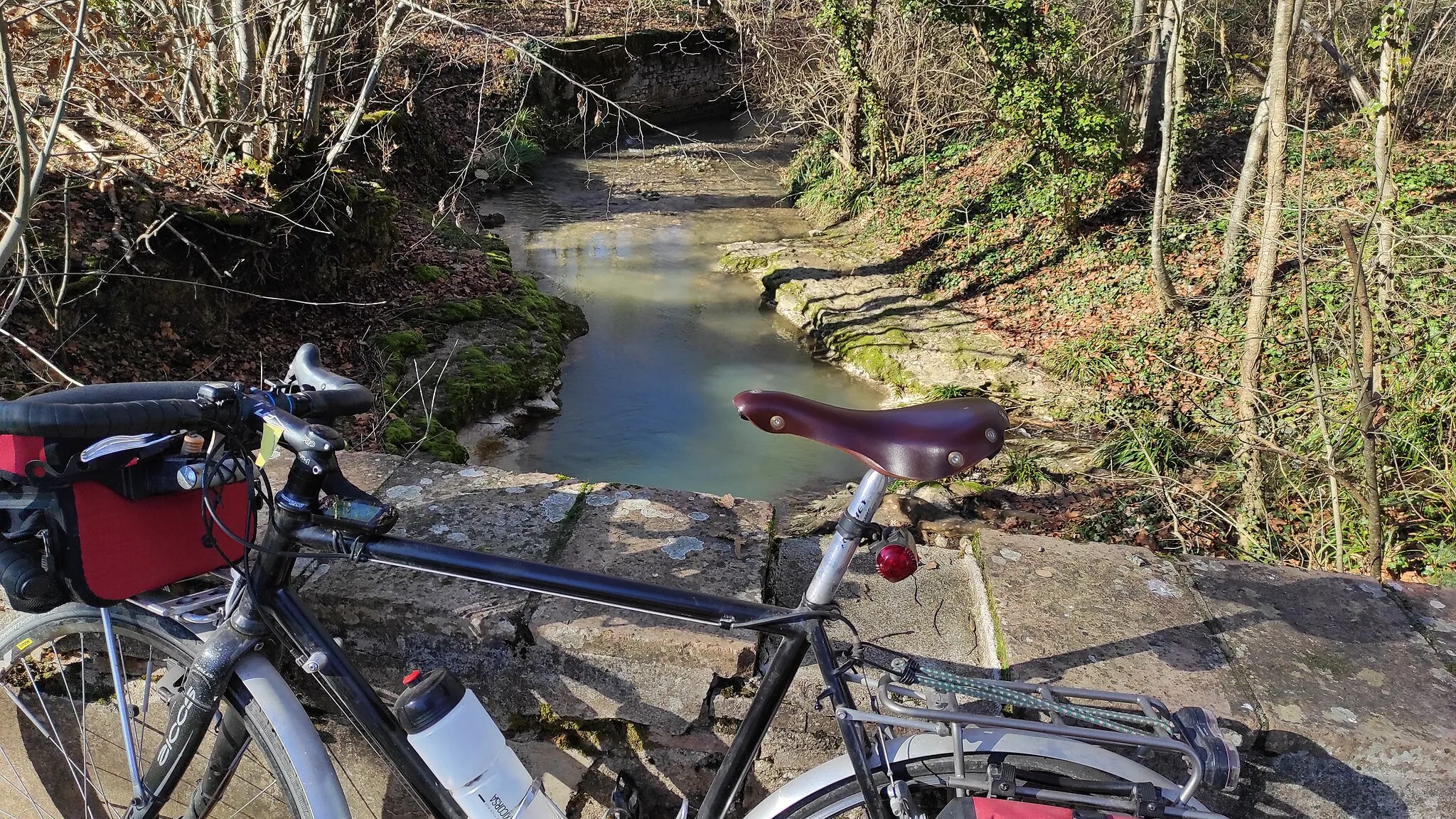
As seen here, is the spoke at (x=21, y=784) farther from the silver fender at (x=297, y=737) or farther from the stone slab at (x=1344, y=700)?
the stone slab at (x=1344, y=700)

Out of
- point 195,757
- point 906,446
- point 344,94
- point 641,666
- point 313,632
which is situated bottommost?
point 195,757

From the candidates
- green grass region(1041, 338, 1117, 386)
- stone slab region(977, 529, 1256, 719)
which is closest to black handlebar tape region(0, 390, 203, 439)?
stone slab region(977, 529, 1256, 719)

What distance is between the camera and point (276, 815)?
7.01ft

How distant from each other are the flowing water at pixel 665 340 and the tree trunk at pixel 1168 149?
8.57 ft

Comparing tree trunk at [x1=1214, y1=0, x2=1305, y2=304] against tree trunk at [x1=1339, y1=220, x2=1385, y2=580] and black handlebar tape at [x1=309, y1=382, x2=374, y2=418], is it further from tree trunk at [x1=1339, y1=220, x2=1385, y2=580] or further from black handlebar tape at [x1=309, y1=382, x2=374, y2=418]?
black handlebar tape at [x1=309, y1=382, x2=374, y2=418]

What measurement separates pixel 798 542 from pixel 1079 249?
8.51m

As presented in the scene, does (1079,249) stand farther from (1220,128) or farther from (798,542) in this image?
(798,542)

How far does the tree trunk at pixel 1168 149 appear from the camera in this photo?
6.88 metres

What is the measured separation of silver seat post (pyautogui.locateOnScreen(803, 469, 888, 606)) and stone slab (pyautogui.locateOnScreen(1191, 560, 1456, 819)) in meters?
0.83

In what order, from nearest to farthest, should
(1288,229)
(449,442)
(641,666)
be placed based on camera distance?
(641,666) < (449,442) < (1288,229)

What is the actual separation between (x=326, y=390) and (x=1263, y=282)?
5.10 m

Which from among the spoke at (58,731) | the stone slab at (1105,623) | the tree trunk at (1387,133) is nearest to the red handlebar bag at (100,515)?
the spoke at (58,731)

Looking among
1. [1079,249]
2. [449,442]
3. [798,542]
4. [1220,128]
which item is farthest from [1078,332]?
[798,542]

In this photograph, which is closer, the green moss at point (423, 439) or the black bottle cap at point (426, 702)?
the black bottle cap at point (426, 702)
